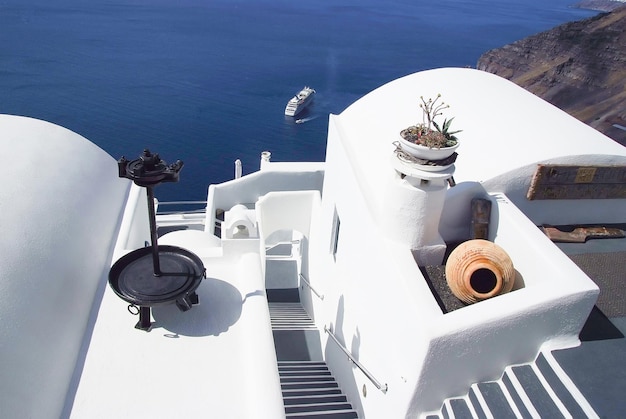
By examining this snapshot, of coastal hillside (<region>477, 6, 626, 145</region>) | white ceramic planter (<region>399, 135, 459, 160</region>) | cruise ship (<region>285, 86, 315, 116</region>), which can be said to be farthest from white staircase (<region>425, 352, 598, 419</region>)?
cruise ship (<region>285, 86, 315, 116</region>)

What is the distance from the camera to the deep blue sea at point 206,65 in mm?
45188

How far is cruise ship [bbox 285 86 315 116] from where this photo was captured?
51.3 metres

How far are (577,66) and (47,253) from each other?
2569 inches

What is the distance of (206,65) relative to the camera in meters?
66.4

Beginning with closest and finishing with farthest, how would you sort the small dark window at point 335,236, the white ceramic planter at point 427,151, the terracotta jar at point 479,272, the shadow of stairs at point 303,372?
the white ceramic planter at point 427,151, the terracotta jar at point 479,272, the shadow of stairs at point 303,372, the small dark window at point 335,236

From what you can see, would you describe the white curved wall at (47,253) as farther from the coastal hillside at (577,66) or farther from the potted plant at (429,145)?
the coastal hillside at (577,66)

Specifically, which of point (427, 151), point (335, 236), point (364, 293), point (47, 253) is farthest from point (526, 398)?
point (47, 253)

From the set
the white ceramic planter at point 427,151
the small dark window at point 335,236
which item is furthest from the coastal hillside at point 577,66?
the white ceramic planter at point 427,151

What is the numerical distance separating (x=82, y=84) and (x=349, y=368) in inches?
2226

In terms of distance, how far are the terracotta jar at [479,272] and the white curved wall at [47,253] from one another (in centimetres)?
576

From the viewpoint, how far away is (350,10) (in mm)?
126062

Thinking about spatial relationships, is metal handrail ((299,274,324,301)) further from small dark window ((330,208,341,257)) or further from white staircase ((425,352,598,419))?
white staircase ((425,352,598,419))

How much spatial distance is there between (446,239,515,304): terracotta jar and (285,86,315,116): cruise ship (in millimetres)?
45437

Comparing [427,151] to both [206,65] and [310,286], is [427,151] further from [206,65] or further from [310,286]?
[206,65]
